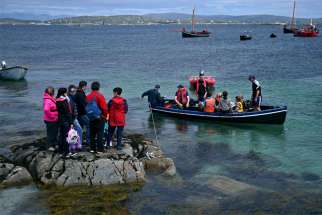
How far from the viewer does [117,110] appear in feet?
43.8

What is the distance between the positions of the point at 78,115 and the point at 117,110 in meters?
1.17

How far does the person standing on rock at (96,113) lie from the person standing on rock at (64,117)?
559 mm

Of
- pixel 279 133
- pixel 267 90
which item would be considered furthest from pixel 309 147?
pixel 267 90

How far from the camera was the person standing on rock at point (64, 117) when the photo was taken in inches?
487

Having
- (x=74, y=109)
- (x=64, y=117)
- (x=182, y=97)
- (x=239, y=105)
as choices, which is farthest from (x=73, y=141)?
(x=239, y=105)

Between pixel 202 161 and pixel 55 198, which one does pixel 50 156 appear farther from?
pixel 202 161

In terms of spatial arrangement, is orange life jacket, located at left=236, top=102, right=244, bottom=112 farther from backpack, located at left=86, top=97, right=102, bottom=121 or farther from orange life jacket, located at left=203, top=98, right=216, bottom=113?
backpack, located at left=86, top=97, right=102, bottom=121

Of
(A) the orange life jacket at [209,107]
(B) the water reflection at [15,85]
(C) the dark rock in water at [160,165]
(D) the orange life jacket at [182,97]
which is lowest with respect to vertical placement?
(B) the water reflection at [15,85]

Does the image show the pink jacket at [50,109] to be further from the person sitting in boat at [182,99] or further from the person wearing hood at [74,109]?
the person sitting in boat at [182,99]

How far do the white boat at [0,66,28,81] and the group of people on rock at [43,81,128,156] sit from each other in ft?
75.9

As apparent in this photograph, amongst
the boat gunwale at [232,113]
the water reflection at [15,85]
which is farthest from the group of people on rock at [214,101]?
the water reflection at [15,85]

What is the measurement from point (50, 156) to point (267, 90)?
21620 mm

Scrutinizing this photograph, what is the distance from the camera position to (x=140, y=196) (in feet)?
39.0

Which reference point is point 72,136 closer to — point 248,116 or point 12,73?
point 248,116
